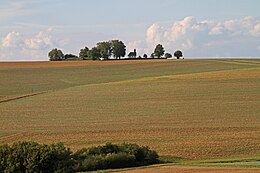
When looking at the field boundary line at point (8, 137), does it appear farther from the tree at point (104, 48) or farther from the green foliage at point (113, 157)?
the tree at point (104, 48)

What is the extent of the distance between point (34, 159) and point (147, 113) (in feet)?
61.7

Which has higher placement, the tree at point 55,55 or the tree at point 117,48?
the tree at point 117,48

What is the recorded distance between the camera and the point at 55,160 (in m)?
27.0

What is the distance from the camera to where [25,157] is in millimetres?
27000

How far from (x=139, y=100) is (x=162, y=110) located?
6678 millimetres

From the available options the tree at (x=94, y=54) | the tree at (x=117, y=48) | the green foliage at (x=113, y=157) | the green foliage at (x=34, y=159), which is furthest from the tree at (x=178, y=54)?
the green foliage at (x=34, y=159)

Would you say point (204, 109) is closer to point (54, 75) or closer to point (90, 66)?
point (54, 75)

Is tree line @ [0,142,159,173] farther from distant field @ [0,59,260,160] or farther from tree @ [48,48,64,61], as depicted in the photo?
tree @ [48,48,64,61]

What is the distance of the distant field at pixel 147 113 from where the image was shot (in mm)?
33344

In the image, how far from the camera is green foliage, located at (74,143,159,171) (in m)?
27.0

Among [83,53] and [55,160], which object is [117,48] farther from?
[55,160]

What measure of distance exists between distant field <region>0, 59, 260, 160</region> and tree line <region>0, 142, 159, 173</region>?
11.4 feet

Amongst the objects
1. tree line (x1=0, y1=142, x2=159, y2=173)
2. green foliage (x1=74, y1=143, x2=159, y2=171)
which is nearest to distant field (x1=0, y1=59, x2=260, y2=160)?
green foliage (x1=74, y1=143, x2=159, y2=171)

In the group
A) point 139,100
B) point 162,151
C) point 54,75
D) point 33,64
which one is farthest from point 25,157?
point 33,64
